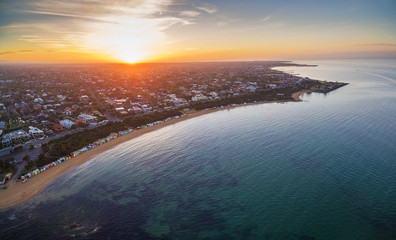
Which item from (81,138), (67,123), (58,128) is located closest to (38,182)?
(81,138)

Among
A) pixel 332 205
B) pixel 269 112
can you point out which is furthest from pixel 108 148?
pixel 269 112

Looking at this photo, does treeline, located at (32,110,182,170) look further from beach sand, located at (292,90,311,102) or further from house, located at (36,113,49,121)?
beach sand, located at (292,90,311,102)

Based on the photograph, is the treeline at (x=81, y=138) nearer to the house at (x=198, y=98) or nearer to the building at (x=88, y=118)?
the building at (x=88, y=118)

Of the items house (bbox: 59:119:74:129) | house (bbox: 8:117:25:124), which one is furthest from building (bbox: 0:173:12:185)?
house (bbox: 8:117:25:124)

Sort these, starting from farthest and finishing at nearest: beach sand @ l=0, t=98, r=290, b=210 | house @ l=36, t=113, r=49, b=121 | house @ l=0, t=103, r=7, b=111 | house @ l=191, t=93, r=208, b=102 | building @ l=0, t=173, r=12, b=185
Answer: house @ l=191, t=93, r=208, b=102
house @ l=0, t=103, r=7, b=111
house @ l=36, t=113, r=49, b=121
building @ l=0, t=173, r=12, b=185
beach sand @ l=0, t=98, r=290, b=210

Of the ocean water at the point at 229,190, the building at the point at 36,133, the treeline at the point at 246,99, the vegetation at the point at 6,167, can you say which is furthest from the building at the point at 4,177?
the treeline at the point at 246,99
